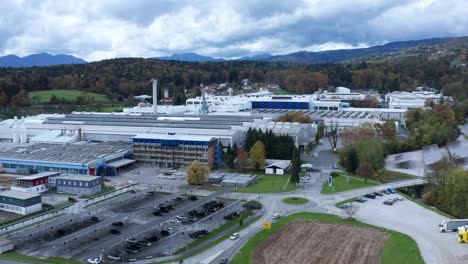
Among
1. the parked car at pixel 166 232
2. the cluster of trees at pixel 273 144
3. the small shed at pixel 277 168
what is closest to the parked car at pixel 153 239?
the parked car at pixel 166 232

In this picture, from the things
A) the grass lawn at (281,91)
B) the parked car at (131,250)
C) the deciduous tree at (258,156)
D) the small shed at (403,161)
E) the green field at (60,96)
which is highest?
the grass lawn at (281,91)

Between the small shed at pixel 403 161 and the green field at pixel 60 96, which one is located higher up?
the green field at pixel 60 96

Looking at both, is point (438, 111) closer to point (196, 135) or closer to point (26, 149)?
point (196, 135)

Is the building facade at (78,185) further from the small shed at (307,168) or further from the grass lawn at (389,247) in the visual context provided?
the small shed at (307,168)

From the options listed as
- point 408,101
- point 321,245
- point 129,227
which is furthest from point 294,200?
point 408,101

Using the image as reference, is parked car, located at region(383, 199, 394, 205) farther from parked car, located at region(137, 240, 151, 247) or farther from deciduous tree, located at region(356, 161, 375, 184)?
parked car, located at region(137, 240, 151, 247)

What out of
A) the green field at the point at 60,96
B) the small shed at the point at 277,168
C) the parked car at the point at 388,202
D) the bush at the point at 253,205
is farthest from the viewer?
the green field at the point at 60,96

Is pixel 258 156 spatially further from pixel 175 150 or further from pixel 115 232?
pixel 115 232
